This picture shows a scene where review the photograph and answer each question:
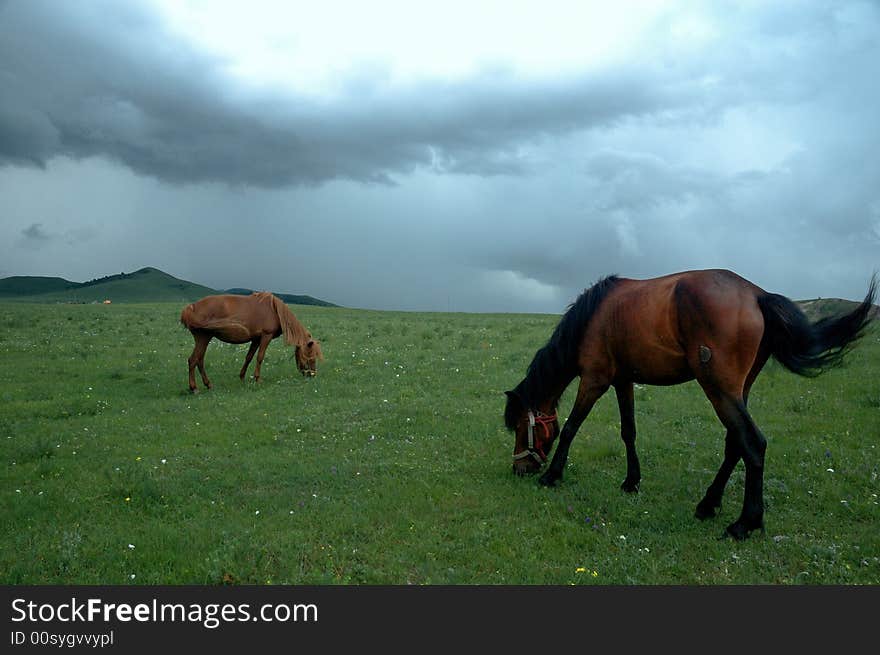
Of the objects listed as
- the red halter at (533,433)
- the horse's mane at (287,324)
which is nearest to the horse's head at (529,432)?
the red halter at (533,433)

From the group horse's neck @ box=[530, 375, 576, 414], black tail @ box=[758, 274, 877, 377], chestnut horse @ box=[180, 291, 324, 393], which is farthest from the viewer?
chestnut horse @ box=[180, 291, 324, 393]

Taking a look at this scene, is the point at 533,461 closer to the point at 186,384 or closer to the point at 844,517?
the point at 844,517

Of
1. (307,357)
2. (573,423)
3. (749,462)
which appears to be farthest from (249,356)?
(749,462)

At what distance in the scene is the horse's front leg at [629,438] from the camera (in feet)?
28.3

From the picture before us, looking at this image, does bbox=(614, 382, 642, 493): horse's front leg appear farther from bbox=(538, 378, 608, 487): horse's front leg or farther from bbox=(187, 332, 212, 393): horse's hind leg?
bbox=(187, 332, 212, 393): horse's hind leg

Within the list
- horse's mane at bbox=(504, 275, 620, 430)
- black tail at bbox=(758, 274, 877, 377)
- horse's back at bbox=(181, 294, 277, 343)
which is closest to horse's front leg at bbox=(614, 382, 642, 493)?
horse's mane at bbox=(504, 275, 620, 430)

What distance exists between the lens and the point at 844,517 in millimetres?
7629

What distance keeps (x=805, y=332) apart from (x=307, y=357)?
13420 mm

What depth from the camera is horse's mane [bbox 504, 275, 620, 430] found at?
8656mm

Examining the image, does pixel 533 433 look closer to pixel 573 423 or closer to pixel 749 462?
pixel 573 423

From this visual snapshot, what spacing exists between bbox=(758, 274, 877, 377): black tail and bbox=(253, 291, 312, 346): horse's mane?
520 inches

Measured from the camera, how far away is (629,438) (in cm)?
877

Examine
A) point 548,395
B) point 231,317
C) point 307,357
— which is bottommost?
point 307,357

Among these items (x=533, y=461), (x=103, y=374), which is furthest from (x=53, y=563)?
(x=103, y=374)
